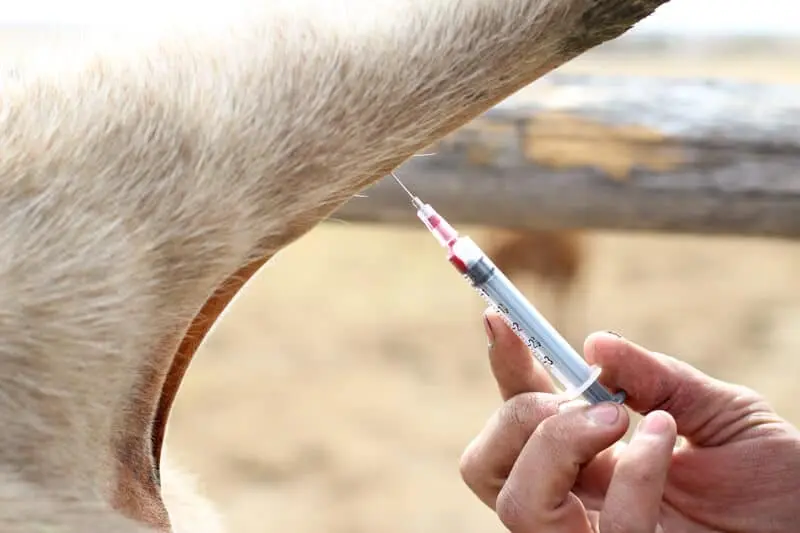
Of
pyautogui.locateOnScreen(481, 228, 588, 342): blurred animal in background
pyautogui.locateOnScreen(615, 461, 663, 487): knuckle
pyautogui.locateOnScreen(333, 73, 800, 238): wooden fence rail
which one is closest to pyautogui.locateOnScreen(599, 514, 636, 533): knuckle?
pyautogui.locateOnScreen(615, 461, 663, 487): knuckle

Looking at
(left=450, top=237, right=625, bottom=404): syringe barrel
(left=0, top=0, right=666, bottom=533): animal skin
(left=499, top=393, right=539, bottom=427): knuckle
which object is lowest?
(left=499, top=393, right=539, bottom=427): knuckle

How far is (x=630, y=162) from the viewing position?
1.60m

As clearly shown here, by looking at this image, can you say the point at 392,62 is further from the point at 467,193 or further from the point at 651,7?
the point at 467,193

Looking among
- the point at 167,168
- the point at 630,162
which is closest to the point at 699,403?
the point at 167,168

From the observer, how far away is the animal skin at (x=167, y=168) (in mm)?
394

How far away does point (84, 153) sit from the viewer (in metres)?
0.40

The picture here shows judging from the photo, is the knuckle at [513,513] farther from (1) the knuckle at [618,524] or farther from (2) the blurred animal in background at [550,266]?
(2) the blurred animal in background at [550,266]

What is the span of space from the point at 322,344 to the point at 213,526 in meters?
2.75

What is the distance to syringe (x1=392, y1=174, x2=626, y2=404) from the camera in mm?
655

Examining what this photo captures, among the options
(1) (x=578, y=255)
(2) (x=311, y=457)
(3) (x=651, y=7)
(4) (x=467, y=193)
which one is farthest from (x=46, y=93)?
(1) (x=578, y=255)

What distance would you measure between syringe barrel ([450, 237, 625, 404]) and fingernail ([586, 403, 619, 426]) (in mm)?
38

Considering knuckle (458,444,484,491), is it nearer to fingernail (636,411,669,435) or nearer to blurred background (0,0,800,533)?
fingernail (636,411,669,435)

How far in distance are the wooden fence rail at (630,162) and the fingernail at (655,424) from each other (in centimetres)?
99

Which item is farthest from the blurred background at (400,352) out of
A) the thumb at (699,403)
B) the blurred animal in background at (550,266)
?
the thumb at (699,403)
